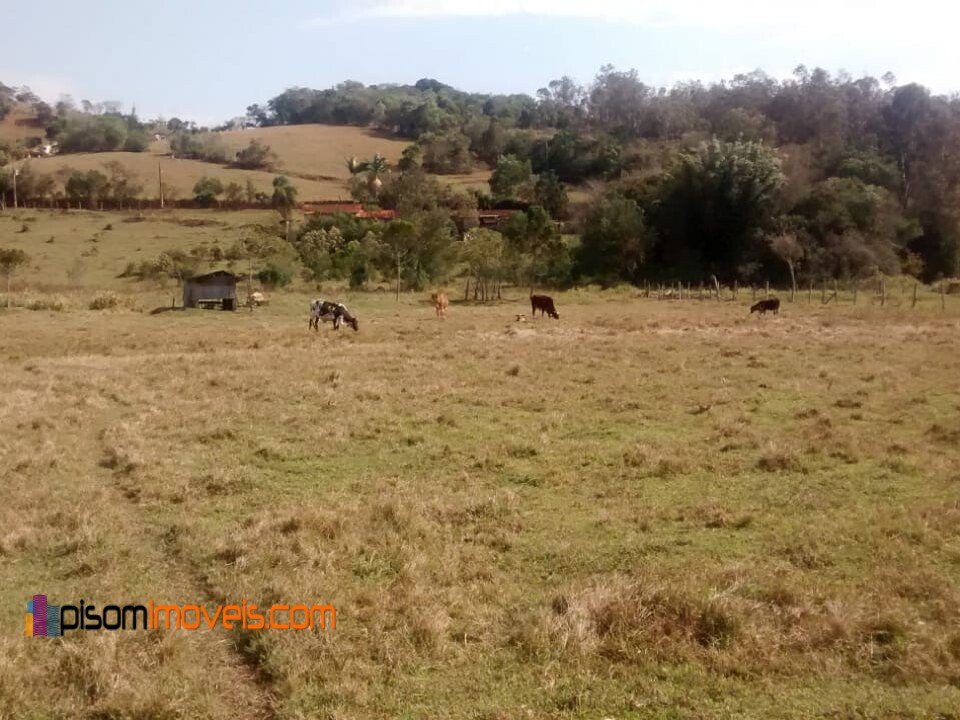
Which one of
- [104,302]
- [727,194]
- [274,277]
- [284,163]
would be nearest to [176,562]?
[104,302]

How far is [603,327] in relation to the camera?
1034 inches

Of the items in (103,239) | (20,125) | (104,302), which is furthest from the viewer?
(20,125)

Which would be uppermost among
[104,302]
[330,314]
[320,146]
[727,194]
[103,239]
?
[320,146]

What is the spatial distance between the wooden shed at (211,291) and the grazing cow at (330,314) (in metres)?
7.22

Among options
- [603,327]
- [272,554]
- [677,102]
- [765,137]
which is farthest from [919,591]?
[677,102]

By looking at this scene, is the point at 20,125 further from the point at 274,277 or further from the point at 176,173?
the point at 274,277

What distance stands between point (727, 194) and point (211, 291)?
32102 millimetres

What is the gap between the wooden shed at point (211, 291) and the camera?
1259 inches

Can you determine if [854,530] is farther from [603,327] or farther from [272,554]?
[603,327]

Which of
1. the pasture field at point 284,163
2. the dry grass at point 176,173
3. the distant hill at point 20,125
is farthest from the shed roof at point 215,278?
the distant hill at point 20,125

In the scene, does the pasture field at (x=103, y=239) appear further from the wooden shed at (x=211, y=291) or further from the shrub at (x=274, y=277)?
the shrub at (x=274, y=277)

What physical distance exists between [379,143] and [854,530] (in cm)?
11227

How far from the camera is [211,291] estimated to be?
105 feet

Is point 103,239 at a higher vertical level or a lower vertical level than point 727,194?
lower
